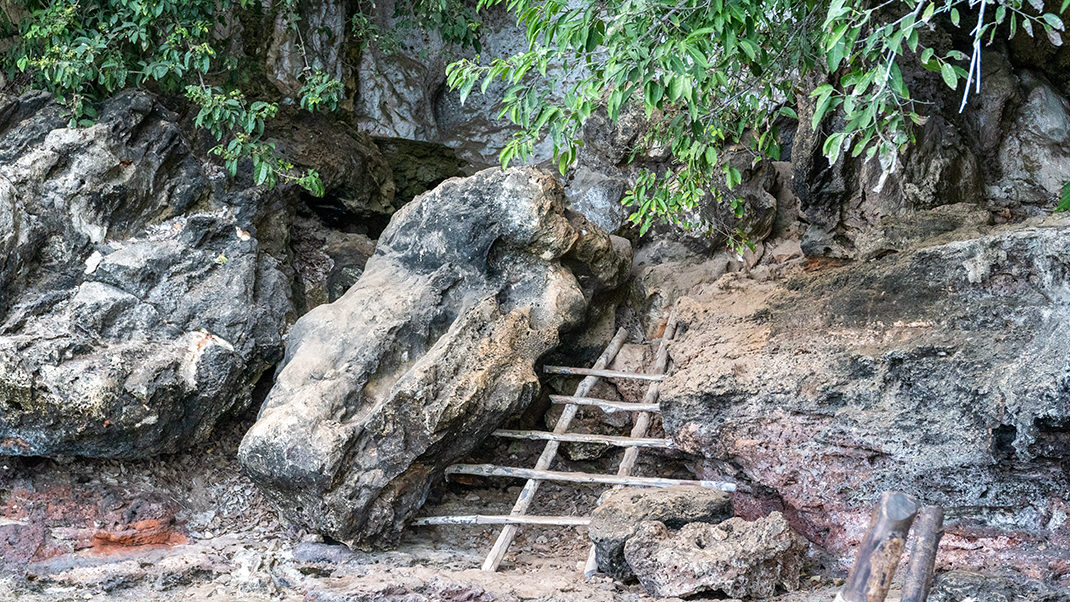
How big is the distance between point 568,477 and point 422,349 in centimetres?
102

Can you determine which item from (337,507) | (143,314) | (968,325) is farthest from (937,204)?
(143,314)

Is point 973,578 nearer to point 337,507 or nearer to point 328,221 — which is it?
point 337,507

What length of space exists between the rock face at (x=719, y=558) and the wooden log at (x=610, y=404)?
1.08 meters

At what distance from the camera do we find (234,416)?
16.3ft

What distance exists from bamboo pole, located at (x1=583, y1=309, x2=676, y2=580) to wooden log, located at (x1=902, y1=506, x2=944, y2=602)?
1733 mm

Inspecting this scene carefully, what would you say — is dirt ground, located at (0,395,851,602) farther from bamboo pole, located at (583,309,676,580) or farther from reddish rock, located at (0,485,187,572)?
bamboo pole, located at (583,309,676,580)

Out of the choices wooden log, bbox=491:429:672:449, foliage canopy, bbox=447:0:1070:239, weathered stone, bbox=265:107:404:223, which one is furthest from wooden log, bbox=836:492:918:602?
weathered stone, bbox=265:107:404:223

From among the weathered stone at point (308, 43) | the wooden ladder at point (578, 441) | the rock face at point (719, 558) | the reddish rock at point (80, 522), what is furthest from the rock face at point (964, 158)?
the reddish rock at point (80, 522)

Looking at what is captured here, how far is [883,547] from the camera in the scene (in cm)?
253

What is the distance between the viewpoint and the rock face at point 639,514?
398cm

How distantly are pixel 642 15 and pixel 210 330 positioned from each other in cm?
Answer: 285

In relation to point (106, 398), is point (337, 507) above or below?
below

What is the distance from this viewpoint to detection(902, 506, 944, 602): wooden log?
8.53 feet

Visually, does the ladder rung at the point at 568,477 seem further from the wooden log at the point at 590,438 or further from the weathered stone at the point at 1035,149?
the weathered stone at the point at 1035,149
